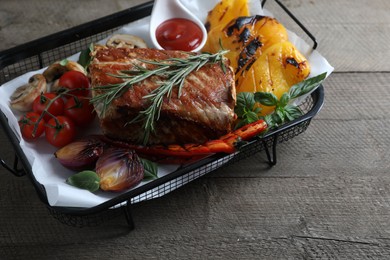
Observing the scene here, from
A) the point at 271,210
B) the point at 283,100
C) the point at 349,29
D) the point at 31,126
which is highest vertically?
the point at 283,100

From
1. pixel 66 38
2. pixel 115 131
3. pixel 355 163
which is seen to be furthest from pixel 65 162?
pixel 355 163

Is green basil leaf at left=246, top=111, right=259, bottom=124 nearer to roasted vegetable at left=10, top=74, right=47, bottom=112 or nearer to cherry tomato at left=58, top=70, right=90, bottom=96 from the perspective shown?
cherry tomato at left=58, top=70, right=90, bottom=96

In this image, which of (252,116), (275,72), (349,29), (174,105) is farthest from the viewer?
(349,29)

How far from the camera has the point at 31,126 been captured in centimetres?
199

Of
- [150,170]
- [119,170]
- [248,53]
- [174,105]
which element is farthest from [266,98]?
[119,170]

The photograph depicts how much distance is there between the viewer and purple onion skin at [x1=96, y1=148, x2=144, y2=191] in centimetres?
184

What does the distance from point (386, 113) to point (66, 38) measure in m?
1.45

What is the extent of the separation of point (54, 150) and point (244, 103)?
72cm

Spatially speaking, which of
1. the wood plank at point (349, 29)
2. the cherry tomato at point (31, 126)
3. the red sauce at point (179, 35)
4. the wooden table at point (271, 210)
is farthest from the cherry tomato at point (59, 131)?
the wood plank at point (349, 29)

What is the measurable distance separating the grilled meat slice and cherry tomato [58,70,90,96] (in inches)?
5.9

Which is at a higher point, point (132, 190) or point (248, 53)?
point (248, 53)

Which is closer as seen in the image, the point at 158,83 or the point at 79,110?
the point at 158,83

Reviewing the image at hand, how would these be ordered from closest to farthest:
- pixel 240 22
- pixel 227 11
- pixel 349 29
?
pixel 240 22 < pixel 227 11 < pixel 349 29

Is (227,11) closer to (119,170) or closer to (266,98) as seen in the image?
(266,98)
